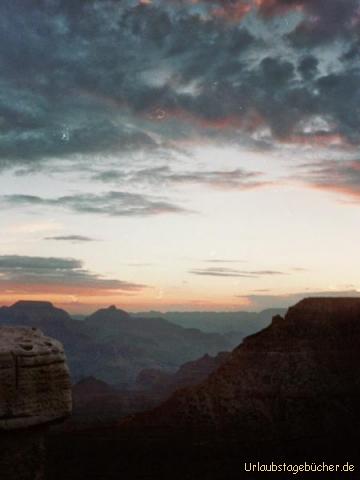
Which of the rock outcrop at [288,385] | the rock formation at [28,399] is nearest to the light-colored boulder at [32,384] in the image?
the rock formation at [28,399]

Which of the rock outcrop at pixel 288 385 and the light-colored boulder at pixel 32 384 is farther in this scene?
the rock outcrop at pixel 288 385

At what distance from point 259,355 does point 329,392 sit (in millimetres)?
10966

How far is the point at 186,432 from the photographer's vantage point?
217ft

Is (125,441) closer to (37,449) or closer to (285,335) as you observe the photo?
(285,335)

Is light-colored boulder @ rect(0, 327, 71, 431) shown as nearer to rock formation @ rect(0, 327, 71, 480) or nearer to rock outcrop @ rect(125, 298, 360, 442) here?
rock formation @ rect(0, 327, 71, 480)

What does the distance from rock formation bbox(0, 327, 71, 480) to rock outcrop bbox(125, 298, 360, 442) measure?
6269cm

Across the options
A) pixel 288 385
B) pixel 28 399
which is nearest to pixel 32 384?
pixel 28 399

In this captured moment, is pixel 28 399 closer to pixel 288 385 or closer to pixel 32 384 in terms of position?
pixel 32 384

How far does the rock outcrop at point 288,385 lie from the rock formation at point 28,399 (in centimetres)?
6269

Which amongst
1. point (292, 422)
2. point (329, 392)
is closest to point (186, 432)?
point (292, 422)

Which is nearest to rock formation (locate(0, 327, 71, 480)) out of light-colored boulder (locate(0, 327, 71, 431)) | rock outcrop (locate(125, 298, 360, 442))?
light-colored boulder (locate(0, 327, 71, 431))

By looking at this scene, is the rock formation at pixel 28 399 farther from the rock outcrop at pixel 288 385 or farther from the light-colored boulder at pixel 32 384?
the rock outcrop at pixel 288 385

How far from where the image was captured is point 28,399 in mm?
3219

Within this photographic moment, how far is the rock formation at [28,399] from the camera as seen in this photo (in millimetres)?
3180
